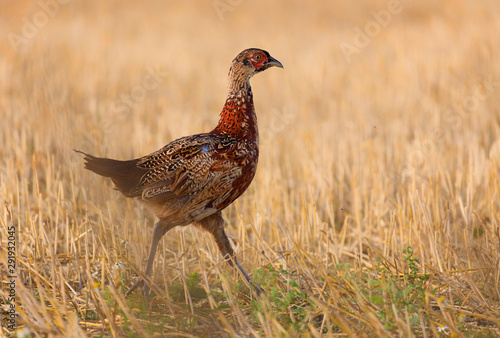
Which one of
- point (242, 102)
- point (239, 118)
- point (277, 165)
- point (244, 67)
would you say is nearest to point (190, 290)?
point (239, 118)

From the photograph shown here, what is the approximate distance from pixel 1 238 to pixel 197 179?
2.10 meters

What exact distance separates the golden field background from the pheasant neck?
65cm

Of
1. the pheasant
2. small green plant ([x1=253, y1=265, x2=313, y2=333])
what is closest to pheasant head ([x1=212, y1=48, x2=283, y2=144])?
the pheasant

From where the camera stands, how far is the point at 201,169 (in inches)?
152

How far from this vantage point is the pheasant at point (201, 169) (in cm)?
387

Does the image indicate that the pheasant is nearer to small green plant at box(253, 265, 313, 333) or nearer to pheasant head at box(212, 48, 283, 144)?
pheasant head at box(212, 48, 283, 144)

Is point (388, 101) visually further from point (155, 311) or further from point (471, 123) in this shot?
point (155, 311)

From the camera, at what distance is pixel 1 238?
484 centimetres

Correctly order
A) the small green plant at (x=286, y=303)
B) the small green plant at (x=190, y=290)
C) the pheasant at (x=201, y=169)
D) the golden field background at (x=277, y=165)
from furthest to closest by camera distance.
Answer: the small green plant at (x=190, y=290)
the pheasant at (x=201, y=169)
the golden field background at (x=277, y=165)
the small green plant at (x=286, y=303)

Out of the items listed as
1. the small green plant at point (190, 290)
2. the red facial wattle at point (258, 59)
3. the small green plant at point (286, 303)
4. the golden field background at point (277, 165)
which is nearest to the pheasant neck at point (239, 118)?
the red facial wattle at point (258, 59)

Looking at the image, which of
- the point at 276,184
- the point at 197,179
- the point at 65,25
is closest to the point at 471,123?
the point at 276,184

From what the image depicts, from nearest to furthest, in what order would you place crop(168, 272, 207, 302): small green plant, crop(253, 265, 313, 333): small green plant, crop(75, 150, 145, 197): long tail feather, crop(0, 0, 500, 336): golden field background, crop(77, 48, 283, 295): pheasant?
crop(253, 265, 313, 333): small green plant → crop(0, 0, 500, 336): golden field background → crop(77, 48, 283, 295): pheasant → crop(75, 150, 145, 197): long tail feather → crop(168, 272, 207, 302): small green plant

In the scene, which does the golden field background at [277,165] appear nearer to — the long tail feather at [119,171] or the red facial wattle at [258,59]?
the long tail feather at [119,171]

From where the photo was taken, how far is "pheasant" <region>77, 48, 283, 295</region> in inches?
152
